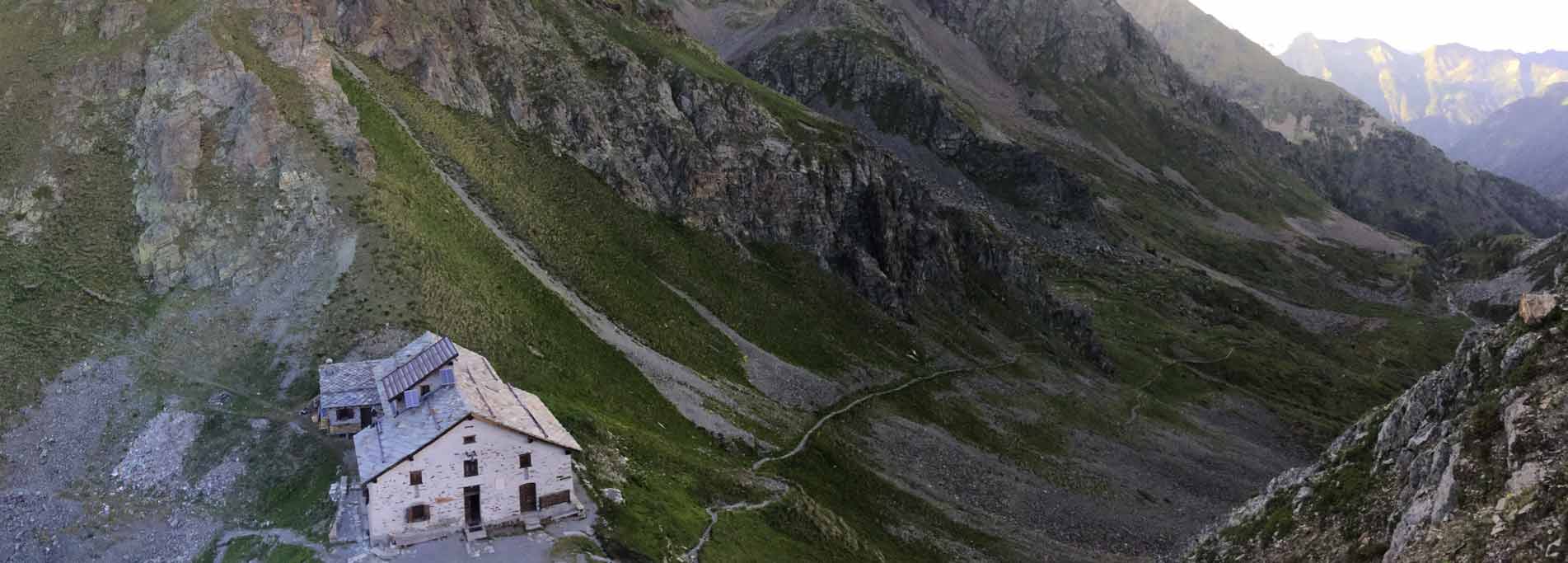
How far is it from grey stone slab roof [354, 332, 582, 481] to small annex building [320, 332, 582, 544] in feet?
0.19

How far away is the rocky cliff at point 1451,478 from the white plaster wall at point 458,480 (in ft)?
110

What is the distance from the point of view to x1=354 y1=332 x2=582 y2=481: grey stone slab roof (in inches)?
1647

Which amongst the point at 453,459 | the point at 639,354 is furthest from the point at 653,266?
the point at 453,459

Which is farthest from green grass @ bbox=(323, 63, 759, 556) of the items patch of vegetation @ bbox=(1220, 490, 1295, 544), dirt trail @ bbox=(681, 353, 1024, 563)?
patch of vegetation @ bbox=(1220, 490, 1295, 544)

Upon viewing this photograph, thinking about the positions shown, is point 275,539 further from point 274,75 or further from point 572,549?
point 274,75

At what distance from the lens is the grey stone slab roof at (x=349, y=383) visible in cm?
5016

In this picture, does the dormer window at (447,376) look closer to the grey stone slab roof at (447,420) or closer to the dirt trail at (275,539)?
the grey stone slab roof at (447,420)

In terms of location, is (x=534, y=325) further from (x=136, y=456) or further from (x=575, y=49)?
(x=575, y=49)

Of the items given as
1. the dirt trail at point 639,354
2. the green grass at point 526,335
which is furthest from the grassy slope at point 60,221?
the dirt trail at point 639,354

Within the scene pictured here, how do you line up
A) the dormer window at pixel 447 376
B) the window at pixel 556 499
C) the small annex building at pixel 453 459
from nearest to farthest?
1. the small annex building at pixel 453 459
2. the window at pixel 556 499
3. the dormer window at pixel 447 376

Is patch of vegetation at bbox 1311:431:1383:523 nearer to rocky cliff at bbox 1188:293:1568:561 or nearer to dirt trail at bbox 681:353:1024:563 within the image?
rocky cliff at bbox 1188:293:1568:561

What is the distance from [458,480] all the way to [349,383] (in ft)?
43.7

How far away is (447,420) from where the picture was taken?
4247cm

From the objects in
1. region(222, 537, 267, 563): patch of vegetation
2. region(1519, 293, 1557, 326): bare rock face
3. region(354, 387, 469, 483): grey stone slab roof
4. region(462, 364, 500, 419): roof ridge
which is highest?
region(1519, 293, 1557, 326): bare rock face
